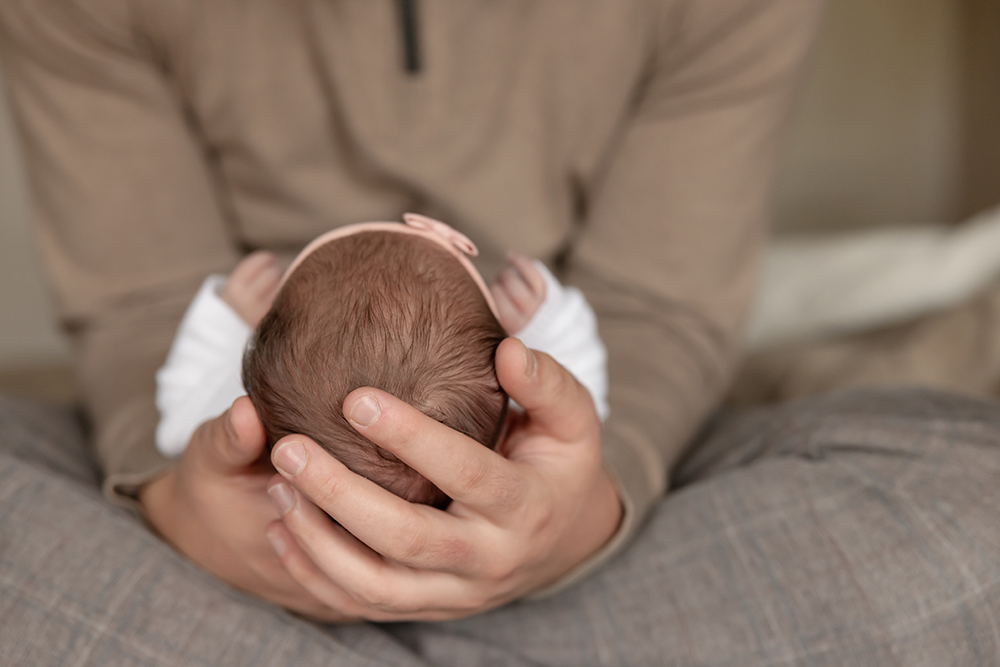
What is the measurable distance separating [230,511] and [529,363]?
0.30 metres

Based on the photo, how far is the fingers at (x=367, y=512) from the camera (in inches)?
19.3

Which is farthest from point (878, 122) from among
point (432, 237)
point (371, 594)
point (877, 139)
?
point (371, 594)

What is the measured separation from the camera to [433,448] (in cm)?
49

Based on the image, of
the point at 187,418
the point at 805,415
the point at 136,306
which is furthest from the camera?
the point at 136,306

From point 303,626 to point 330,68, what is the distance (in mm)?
659

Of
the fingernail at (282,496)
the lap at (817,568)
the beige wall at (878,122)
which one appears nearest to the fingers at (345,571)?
the fingernail at (282,496)

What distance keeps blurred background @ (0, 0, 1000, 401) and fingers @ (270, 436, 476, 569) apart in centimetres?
173

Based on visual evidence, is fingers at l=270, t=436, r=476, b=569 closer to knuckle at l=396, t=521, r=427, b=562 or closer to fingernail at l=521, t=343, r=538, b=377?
knuckle at l=396, t=521, r=427, b=562

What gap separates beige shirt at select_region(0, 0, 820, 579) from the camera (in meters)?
0.92

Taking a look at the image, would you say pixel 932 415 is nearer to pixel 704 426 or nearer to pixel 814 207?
pixel 704 426

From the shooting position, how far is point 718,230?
3.28 ft

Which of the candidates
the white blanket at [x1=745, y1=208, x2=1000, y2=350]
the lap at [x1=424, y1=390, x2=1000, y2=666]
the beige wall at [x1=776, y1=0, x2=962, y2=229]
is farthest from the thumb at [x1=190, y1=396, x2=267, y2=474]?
the beige wall at [x1=776, y1=0, x2=962, y2=229]

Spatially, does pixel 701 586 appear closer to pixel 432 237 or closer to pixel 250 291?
pixel 432 237

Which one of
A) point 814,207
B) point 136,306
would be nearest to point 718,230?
point 136,306
